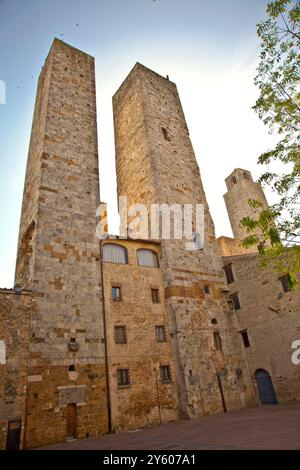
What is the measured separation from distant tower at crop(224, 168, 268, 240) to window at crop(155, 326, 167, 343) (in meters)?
23.6

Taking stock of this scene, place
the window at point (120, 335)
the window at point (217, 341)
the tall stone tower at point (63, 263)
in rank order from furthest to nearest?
the window at point (217, 341) → the window at point (120, 335) → the tall stone tower at point (63, 263)

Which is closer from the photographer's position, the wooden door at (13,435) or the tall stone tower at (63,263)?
the wooden door at (13,435)

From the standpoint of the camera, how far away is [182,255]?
733 inches

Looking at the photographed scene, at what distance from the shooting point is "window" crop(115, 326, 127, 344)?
14530mm

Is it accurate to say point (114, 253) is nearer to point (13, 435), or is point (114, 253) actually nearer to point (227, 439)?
point (13, 435)

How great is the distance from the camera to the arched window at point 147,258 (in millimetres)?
17580

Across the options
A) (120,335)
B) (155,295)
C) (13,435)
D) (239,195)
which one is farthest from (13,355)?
(239,195)

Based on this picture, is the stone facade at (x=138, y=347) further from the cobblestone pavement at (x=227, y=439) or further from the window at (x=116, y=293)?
the cobblestone pavement at (x=227, y=439)

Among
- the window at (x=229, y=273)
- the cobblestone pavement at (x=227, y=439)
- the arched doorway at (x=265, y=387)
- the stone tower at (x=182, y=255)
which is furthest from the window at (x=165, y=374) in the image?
the window at (x=229, y=273)

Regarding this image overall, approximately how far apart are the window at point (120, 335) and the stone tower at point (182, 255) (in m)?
2.65

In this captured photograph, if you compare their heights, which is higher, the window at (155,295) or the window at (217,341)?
the window at (155,295)

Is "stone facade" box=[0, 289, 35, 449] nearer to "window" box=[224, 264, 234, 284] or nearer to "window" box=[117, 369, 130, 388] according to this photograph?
"window" box=[117, 369, 130, 388]

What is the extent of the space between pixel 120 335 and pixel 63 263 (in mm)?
4356

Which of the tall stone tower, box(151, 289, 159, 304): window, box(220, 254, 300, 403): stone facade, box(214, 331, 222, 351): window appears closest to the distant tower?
box(220, 254, 300, 403): stone facade
